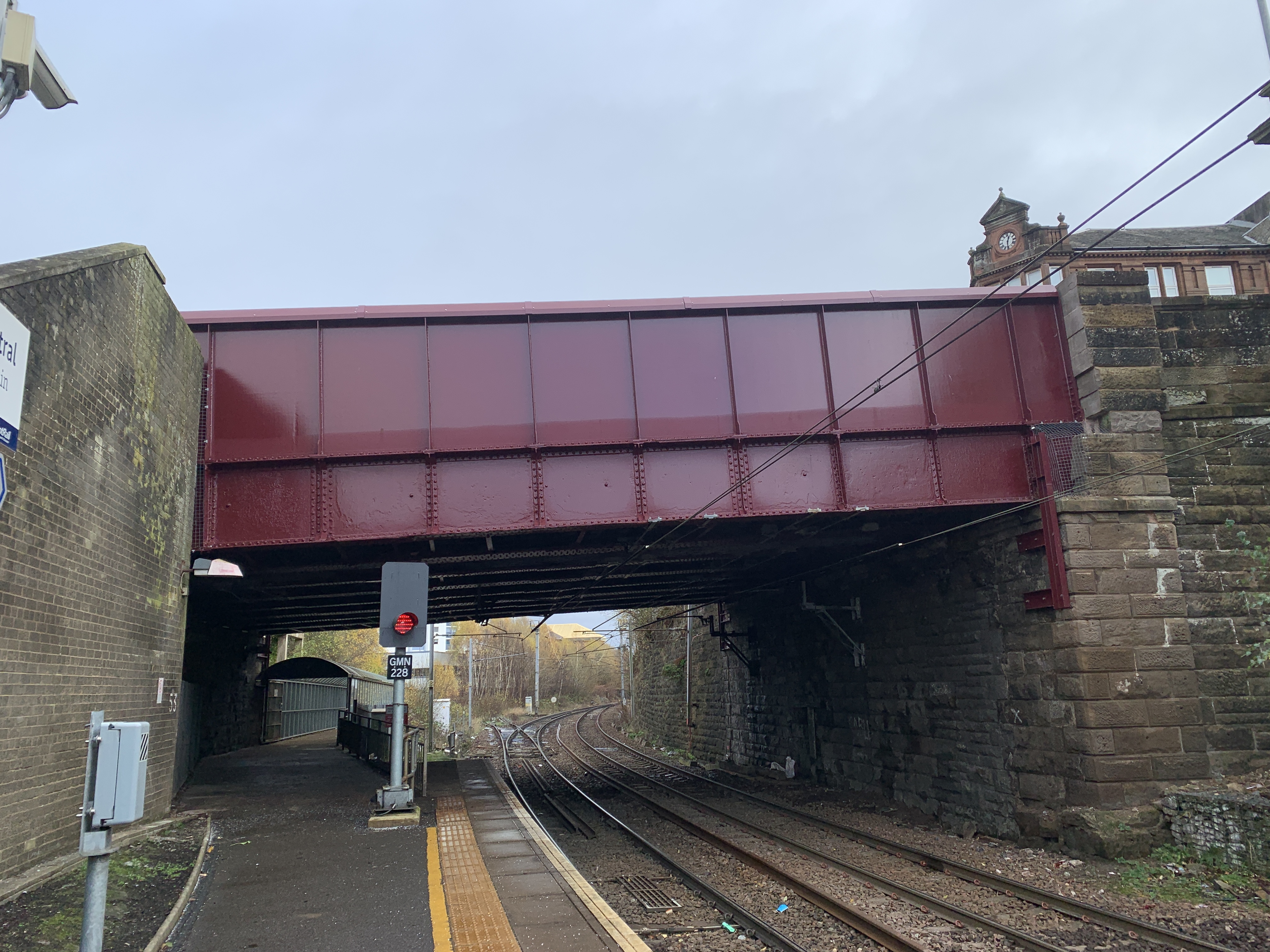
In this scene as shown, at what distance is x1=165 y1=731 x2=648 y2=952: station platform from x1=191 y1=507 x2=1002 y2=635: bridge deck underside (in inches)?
157

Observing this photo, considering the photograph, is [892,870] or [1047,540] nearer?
[892,870]

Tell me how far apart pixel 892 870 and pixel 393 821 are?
21.7 feet

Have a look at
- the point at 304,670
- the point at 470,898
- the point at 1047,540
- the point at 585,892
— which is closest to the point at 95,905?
the point at 470,898

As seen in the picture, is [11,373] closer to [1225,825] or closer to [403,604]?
[403,604]

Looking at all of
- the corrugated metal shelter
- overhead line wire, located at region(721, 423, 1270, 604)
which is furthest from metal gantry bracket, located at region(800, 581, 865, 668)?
the corrugated metal shelter

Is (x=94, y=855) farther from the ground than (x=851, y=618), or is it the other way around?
(x=851, y=618)

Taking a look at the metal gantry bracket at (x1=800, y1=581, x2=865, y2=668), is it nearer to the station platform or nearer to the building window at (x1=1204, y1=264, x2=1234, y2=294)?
the station platform

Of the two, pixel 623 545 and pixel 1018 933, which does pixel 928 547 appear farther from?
pixel 1018 933

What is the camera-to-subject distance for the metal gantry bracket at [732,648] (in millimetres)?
24062

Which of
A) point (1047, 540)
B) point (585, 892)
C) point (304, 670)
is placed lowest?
point (585, 892)

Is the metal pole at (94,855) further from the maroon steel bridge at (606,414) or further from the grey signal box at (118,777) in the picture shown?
the maroon steel bridge at (606,414)

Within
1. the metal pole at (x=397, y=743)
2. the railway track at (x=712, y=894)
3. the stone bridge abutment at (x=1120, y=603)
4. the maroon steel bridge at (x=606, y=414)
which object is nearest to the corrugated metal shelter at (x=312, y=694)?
the railway track at (x=712, y=894)

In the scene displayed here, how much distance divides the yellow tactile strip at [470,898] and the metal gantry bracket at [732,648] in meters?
13.6

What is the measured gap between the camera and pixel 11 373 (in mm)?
4656
